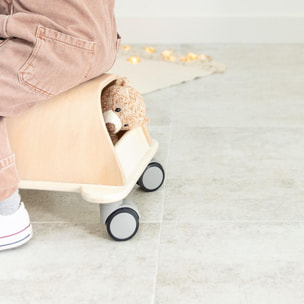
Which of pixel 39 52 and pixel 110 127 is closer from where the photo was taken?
pixel 39 52

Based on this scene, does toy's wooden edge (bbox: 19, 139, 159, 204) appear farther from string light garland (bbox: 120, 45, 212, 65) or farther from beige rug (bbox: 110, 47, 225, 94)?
string light garland (bbox: 120, 45, 212, 65)

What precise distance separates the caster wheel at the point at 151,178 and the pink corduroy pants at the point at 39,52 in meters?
0.31

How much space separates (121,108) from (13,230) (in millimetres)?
348

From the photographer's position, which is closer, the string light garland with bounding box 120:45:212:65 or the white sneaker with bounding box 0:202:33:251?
the white sneaker with bounding box 0:202:33:251

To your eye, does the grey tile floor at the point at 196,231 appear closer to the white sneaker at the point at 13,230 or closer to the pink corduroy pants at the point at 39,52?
the white sneaker at the point at 13,230

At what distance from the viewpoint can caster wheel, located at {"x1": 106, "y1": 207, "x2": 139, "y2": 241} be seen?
1.16 metres

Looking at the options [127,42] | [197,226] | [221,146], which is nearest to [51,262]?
[197,226]

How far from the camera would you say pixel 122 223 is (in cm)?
116

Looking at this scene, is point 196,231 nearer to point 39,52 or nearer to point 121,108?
point 121,108

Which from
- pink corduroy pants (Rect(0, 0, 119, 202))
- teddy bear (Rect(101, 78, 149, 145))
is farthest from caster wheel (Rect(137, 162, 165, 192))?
pink corduroy pants (Rect(0, 0, 119, 202))

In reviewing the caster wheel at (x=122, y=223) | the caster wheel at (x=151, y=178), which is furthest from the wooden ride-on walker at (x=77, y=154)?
the caster wheel at (x=151, y=178)

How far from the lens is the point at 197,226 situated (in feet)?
4.01

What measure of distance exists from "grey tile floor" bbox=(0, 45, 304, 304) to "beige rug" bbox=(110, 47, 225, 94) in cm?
34

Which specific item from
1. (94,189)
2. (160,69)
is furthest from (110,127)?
(160,69)
